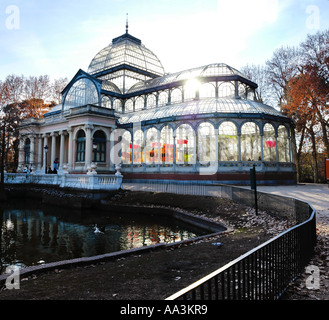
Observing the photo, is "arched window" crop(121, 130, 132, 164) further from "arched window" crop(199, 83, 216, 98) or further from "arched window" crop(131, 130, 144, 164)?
"arched window" crop(199, 83, 216, 98)

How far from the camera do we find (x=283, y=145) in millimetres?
26484

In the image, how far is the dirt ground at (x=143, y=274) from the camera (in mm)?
4227

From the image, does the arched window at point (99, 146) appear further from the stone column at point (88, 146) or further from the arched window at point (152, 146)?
the arched window at point (152, 146)

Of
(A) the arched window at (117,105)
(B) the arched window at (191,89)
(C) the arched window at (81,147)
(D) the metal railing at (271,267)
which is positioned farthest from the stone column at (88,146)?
(D) the metal railing at (271,267)

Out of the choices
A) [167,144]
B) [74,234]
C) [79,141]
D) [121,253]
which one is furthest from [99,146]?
[121,253]

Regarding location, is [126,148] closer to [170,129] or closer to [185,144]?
[170,129]

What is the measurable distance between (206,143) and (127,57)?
21.9 m

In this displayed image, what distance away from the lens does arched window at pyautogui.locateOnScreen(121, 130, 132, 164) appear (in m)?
30.7

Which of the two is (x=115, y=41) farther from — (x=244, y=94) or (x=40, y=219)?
(x=40, y=219)

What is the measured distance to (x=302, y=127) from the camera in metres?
30.9

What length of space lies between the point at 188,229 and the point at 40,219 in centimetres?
903

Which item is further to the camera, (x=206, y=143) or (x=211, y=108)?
(x=211, y=108)

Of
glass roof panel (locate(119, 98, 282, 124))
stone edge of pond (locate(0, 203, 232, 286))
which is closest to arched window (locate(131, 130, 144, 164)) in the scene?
glass roof panel (locate(119, 98, 282, 124))

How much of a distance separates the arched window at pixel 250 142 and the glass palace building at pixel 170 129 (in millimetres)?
94
